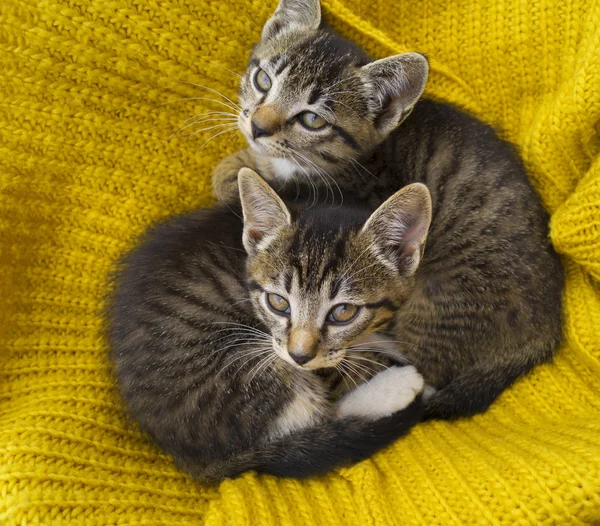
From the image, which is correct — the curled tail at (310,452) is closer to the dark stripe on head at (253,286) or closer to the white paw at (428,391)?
the white paw at (428,391)

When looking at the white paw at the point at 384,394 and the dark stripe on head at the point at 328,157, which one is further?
Result: the dark stripe on head at the point at 328,157

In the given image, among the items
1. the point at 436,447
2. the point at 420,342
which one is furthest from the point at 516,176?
the point at 436,447

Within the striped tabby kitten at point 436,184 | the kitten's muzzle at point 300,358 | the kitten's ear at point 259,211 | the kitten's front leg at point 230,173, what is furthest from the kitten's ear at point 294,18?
the kitten's muzzle at point 300,358

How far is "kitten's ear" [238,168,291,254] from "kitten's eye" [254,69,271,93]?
36cm

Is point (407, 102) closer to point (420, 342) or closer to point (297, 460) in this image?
point (420, 342)

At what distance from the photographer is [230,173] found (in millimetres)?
1572

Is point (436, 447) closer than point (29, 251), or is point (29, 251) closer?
point (436, 447)

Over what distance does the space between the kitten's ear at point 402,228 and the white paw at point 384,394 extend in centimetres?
29

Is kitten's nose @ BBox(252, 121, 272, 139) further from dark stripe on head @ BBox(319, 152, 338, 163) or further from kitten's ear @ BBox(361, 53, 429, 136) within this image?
kitten's ear @ BBox(361, 53, 429, 136)

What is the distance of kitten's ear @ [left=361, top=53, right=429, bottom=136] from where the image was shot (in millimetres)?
1300

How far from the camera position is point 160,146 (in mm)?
1565

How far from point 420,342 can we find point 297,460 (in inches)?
17.5

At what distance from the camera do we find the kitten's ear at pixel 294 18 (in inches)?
56.7

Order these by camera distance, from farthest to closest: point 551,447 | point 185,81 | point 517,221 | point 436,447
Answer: point 185,81
point 517,221
point 436,447
point 551,447
